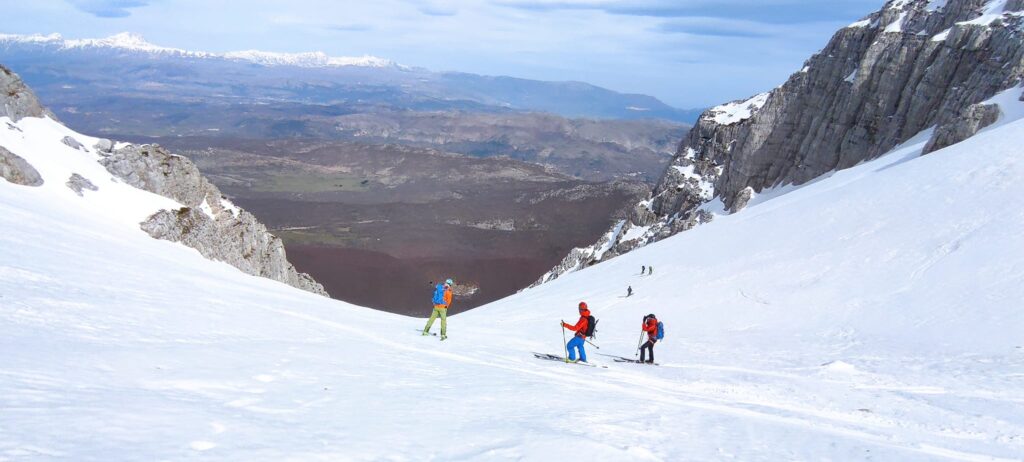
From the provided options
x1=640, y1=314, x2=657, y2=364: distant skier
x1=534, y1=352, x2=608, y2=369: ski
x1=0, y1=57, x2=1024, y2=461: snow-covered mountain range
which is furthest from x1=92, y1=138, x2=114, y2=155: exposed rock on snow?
x1=640, y1=314, x2=657, y2=364: distant skier

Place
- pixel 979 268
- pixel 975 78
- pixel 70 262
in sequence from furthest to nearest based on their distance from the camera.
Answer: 1. pixel 975 78
2. pixel 979 268
3. pixel 70 262

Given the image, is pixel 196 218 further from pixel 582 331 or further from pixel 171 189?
pixel 582 331

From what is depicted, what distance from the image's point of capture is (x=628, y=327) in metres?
25.2

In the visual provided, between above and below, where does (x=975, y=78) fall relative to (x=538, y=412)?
above

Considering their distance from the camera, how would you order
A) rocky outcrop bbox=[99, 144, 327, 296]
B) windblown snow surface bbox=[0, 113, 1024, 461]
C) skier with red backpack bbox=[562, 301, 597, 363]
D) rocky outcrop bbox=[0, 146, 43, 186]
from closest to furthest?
windblown snow surface bbox=[0, 113, 1024, 461] < skier with red backpack bbox=[562, 301, 597, 363] < rocky outcrop bbox=[0, 146, 43, 186] < rocky outcrop bbox=[99, 144, 327, 296]

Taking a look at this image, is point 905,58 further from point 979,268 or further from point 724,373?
point 724,373

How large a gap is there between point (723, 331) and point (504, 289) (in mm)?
78423

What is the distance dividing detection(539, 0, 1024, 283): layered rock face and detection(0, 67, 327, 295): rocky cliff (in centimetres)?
3414

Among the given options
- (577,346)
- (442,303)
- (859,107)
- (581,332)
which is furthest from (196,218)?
(859,107)

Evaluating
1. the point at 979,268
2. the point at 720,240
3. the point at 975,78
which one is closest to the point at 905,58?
the point at 975,78

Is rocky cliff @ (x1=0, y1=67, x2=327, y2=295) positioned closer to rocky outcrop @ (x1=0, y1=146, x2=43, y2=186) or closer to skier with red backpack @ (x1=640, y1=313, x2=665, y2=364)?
rocky outcrop @ (x1=0, y1=146, x2=43, y2=186)

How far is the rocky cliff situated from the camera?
34875 millimetres

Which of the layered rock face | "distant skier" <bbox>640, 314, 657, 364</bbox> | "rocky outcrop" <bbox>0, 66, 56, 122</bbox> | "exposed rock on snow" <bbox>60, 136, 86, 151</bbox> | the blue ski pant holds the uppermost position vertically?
the layered rock face

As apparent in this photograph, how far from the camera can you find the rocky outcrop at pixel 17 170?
30.1 meters
